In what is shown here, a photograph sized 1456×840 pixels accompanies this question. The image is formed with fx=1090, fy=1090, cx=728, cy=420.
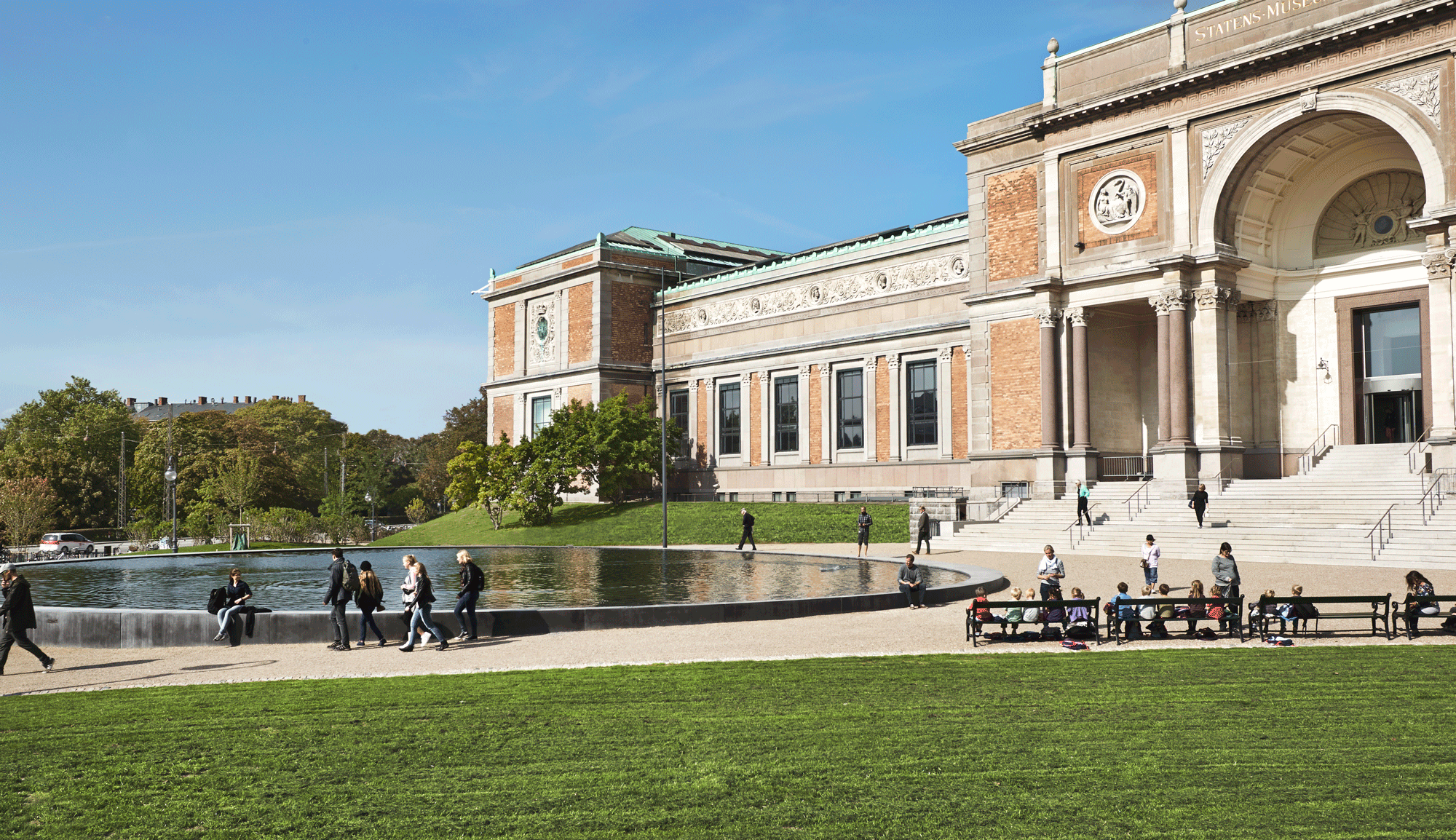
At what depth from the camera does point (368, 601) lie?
48.4 ft

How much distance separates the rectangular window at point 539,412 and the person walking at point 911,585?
168ft

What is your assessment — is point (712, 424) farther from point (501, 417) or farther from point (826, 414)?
point (501, 417)

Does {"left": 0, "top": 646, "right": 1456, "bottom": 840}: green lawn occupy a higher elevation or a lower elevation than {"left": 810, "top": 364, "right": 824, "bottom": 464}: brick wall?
lower

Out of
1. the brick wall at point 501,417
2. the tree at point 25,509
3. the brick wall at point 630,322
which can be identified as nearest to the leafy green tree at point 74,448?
the tree at point 25,509

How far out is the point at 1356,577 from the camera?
857 inches

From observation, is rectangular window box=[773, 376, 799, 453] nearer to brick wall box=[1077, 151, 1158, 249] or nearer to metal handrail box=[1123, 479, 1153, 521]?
brick wall box=[1077, 151, 1158, 249]

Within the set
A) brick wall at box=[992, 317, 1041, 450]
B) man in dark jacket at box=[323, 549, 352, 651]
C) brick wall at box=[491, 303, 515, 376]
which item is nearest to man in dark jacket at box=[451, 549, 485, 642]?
man in dark jacket at box=[323, 549, 352, 651]

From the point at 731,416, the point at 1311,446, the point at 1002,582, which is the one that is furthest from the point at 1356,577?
the point at 731,416

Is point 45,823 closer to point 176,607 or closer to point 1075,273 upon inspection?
point 176,607

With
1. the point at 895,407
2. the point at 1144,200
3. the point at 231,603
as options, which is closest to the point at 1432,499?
the point at 1144,200

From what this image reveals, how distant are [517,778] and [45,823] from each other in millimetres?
3015

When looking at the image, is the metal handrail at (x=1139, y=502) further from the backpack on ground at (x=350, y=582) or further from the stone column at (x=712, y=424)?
the stone column at (x=712, y=424)

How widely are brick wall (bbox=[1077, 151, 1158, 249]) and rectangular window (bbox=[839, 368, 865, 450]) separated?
17990mm

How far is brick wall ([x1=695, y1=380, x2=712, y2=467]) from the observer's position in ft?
210
